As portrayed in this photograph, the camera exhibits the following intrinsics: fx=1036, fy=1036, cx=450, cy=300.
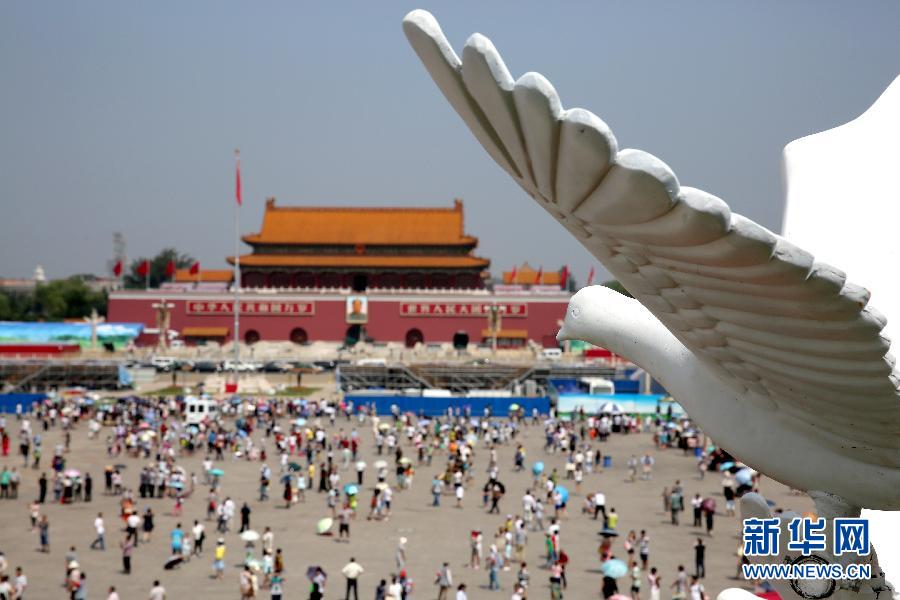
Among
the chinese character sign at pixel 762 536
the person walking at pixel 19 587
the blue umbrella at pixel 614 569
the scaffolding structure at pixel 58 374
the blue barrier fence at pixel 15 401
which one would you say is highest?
the chinese character sign at pixel 762 536

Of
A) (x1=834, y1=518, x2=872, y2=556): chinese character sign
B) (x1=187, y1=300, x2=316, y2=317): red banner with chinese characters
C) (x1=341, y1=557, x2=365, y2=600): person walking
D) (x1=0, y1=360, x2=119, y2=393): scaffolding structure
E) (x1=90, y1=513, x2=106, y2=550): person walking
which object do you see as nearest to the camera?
(x1=834, y1=518, x2=872, y2=556): chinese character sign

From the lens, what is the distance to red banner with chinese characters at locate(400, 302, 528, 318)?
58.2 metres

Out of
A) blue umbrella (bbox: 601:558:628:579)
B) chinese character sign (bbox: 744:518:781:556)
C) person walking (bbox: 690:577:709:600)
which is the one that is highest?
chinese character sign (bbox: 744:518:781:556)

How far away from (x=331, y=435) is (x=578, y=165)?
26913 mm

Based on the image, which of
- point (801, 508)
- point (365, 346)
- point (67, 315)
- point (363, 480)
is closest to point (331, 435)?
point (363, 480)

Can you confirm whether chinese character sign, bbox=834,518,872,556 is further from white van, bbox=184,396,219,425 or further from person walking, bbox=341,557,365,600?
white van, bbox=184,396,219,425

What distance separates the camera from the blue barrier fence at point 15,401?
35.2 meters

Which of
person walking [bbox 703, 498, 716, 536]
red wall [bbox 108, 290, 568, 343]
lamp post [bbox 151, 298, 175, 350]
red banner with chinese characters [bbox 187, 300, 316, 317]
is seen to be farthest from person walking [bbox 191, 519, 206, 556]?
red banner with chinese characters [bbox 187, 300, 316, 317]

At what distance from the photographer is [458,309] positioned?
191ft

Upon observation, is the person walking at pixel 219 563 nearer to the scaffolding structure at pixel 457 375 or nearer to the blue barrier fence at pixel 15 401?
the blue barrier fence at pixel 15 401

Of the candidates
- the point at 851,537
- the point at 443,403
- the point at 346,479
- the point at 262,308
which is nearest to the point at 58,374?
the point at 262,308

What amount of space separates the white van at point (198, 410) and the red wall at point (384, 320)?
2608 cm

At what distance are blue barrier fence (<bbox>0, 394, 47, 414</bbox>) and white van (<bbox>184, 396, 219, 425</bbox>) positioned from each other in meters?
6.92

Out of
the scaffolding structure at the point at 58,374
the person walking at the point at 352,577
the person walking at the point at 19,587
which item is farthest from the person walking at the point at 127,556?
the scaffolding structure at the point at 58,374
